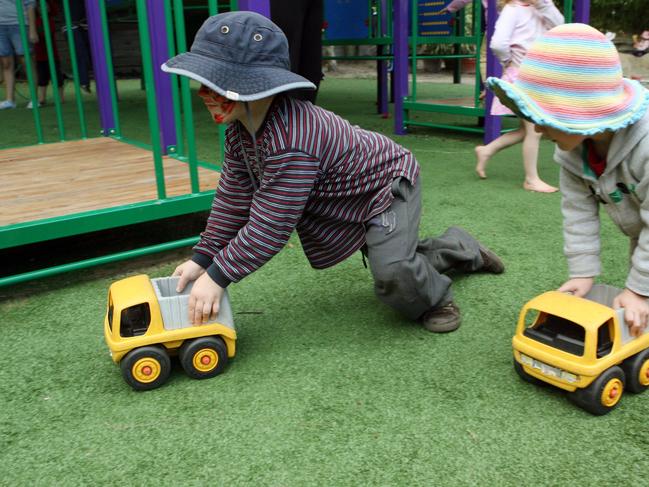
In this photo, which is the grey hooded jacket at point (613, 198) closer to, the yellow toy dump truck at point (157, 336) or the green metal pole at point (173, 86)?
the yellow toy dump truck at point (157, 336)

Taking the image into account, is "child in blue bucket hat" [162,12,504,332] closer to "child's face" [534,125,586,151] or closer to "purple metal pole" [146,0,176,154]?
"child's face" [534,125,586,151]

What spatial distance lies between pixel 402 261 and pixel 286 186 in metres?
0.39

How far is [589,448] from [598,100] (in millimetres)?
669

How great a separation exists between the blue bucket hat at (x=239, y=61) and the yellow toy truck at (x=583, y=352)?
739 millimetres

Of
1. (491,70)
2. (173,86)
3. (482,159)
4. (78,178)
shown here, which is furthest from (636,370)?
(491,70)

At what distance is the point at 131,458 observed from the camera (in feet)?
4.29

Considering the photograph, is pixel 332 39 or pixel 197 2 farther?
pixel 197 2

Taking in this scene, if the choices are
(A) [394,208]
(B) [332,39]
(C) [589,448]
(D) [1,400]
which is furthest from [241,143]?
(B) [332,39]

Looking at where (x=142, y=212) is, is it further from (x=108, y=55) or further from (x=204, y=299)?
(x=108, y=55)

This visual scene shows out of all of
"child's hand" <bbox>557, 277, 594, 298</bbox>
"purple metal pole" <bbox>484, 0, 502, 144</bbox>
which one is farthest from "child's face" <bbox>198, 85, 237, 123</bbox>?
"purple metal pole" <bbox>484, 0, 502, 144</bbox>

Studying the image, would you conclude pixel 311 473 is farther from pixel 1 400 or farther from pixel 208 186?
pixel 208 186

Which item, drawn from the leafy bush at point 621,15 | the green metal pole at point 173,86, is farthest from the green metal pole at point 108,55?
the leafy bush at point 621,15

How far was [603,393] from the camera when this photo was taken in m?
1.36

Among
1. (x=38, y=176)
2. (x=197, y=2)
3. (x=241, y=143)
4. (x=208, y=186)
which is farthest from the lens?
(x=197, y=2)
